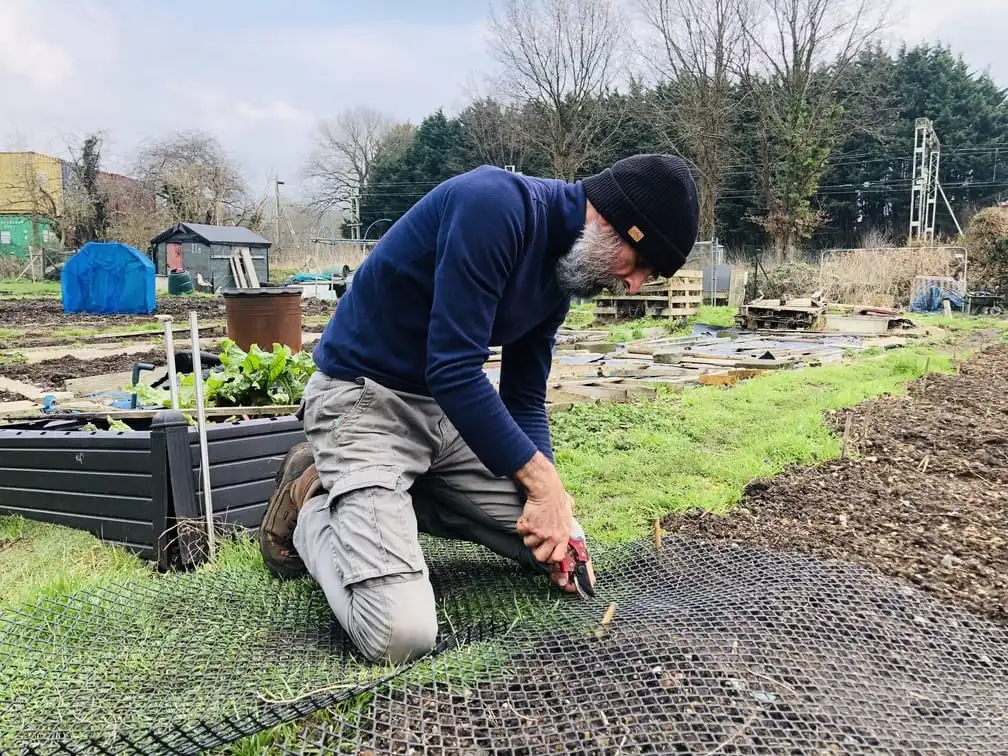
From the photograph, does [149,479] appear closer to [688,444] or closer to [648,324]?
[688,444]

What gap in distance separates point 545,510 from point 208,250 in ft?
77.7

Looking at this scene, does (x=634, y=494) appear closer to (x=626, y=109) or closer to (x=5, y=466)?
(x=5, y=466)

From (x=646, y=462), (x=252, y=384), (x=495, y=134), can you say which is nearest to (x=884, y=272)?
(x=646, y=462)

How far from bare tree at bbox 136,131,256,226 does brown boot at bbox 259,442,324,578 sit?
30.2 metres

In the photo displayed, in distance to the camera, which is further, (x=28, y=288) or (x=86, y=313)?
(x=28, y=288)

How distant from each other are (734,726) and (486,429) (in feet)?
2.92

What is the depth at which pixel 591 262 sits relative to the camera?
2.12 metres

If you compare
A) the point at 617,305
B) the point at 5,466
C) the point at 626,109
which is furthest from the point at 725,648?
the point at 626,109

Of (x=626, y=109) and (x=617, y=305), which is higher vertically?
(x=626, y=109)

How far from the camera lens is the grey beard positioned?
210 cm

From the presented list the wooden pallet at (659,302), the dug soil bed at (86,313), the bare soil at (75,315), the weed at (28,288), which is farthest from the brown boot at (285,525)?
the weed at (28,288)

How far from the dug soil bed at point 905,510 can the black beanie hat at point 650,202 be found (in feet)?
3.94

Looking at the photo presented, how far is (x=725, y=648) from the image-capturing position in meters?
1.80

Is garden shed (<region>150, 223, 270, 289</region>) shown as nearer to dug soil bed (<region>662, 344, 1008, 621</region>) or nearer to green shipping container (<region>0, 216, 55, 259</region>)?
green shipping container (<region>0, 216, 55, 259</region>)
